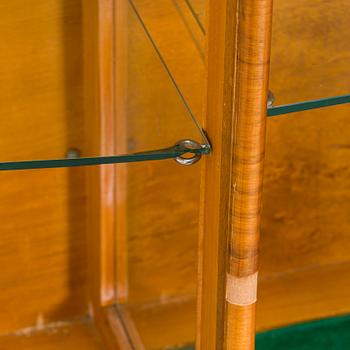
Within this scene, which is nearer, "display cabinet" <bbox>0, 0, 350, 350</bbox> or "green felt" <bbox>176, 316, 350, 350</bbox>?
"display cabinet" <bbox>0, 0, 350, 350</bbox>

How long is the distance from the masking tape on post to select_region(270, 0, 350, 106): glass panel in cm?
14

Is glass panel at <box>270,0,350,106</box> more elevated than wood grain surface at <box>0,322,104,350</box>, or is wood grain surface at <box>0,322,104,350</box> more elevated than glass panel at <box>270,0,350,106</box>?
glass panel at <box>270,0,350,106</box>

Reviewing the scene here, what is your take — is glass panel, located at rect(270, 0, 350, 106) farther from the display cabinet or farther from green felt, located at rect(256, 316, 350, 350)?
green felt, located at rect(256, 316, 350, 350)

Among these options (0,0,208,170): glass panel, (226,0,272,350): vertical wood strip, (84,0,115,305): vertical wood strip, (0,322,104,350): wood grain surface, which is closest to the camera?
(226,0,272,350): vertical wood strip

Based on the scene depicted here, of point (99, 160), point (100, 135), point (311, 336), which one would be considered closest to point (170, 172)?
point (100, 135)

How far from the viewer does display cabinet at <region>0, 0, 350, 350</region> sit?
26.2 inches

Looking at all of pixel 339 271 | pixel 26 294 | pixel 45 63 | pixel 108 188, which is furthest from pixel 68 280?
pixel 339 271

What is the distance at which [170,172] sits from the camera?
35.1 inches

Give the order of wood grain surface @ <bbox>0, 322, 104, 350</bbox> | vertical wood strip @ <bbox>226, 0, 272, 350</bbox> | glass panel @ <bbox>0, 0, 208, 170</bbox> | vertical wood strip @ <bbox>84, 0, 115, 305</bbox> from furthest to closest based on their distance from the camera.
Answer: wood grain surface @ <bbox>0, 322, 104, 350</bbox>
vertical wood strip @ <bbox>84, 0, 115, 305</bbox>
glass panel @ <bbox>0, 0, 208, 170</bbox>
vertical wood strip @ <bbox>226, 0, 272, 350</bbox>

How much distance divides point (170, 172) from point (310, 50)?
0.22 meters

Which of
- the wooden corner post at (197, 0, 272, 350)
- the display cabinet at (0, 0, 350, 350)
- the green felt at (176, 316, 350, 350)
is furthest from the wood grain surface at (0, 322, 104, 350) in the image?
the wooden corner post at (197, 0, 272, 350)

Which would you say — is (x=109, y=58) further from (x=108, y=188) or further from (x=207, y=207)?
(x=207, y=207)

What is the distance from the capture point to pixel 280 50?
2.39 feet

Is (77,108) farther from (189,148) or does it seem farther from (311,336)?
(311,336)
